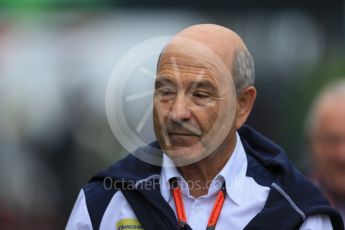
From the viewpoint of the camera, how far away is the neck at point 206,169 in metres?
4.33

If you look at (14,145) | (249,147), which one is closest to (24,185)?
(14,145)

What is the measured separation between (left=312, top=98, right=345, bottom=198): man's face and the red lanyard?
1972mm

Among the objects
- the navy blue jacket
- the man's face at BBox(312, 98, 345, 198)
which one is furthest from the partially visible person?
the navy blue jacket

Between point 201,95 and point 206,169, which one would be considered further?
point 206,169

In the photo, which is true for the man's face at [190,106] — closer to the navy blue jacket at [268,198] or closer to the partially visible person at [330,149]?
the navy blue jacket at [268,198]

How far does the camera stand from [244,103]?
172 inches

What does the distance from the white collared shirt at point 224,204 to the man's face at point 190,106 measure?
0.16 metres

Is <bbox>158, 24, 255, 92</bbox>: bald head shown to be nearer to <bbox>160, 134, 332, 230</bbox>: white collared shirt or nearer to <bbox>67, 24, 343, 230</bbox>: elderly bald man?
<bbox>67, 24, 343, 230</bbox>: elderly bald man

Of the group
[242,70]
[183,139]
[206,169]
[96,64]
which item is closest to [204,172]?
[206,169]

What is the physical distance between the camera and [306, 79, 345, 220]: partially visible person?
6094 millimetres

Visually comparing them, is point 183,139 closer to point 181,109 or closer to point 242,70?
point 181,109

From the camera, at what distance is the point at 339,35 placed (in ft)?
36.6

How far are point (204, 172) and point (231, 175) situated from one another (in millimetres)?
123

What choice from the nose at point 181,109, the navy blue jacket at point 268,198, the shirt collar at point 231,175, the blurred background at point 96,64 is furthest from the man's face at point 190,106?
the blurred background at point 96,64
